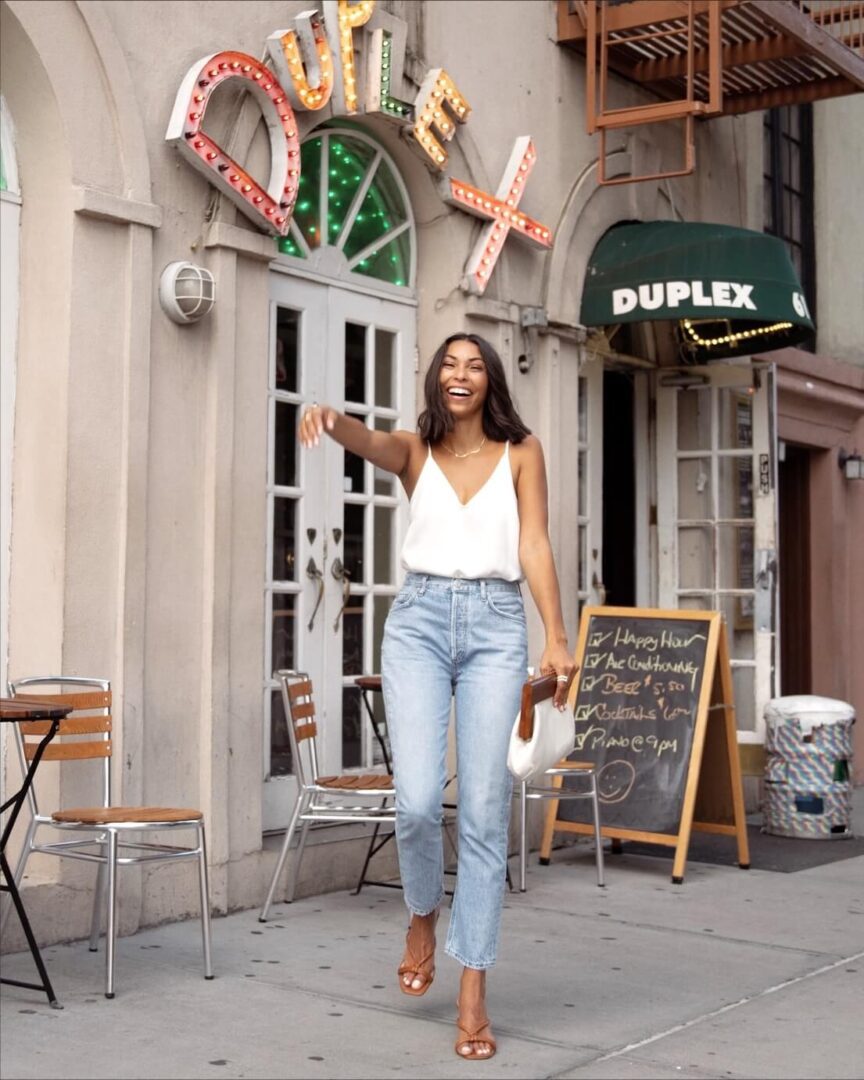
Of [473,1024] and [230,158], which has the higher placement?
[230,158]

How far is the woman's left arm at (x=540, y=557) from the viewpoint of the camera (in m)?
4.24

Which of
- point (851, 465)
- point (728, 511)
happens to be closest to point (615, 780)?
point (728, 511)

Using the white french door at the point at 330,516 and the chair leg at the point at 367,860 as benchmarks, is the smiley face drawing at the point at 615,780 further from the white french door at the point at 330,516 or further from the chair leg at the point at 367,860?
the chair leg at the point at 367,860

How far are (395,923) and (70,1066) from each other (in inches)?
85.7

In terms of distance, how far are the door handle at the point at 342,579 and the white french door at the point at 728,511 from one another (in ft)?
9.49

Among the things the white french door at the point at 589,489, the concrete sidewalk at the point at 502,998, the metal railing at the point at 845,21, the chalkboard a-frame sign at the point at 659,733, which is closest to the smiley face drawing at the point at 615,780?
the chalkboard a-frame sign at the point at 659,733

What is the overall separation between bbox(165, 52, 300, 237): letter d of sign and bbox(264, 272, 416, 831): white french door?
61 centimetres

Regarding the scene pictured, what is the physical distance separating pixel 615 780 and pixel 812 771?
171 cm

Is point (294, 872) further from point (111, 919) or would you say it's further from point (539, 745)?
point (539, 745)

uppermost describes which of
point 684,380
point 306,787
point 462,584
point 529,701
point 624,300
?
point 624,300

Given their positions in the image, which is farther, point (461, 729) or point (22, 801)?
point (22, 801)

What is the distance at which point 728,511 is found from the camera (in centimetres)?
952

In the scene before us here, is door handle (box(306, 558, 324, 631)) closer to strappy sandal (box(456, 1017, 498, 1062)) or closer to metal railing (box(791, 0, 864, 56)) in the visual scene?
strappy sandal (box(456, 1017, 498, 1062))

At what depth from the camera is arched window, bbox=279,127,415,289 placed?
7.25 metres
